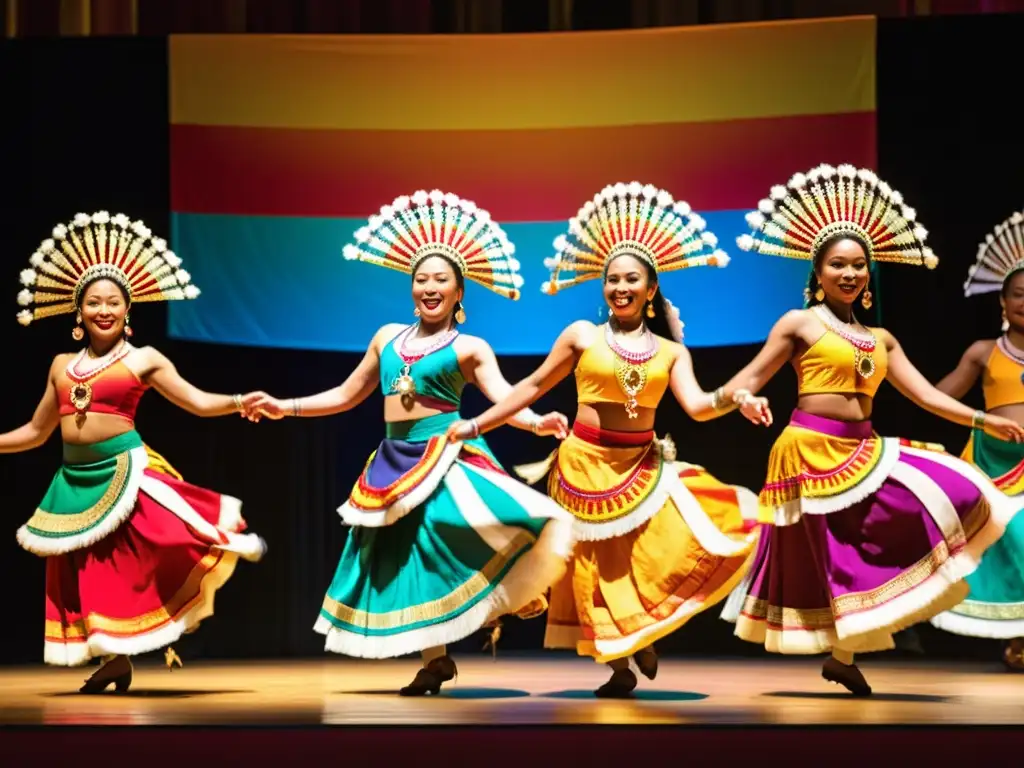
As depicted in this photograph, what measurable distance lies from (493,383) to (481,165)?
70.9 inches

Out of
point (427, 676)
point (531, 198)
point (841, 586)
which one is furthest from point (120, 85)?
point (841, 586)

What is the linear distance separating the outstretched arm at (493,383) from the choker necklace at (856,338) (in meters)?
0.85

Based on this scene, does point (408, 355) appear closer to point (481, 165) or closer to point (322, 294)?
point (322, 294)

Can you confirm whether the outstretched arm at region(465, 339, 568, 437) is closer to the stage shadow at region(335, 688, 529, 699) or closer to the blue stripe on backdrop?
the stage shadow at region(335, 688, 529, 699)

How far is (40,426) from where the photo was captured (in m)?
5.38

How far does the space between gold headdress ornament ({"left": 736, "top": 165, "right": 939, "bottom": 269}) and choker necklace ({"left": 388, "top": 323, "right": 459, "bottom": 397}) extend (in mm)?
950

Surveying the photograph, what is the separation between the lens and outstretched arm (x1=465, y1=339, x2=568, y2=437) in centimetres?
512

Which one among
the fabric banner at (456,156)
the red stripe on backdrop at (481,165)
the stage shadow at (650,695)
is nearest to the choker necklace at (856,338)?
the stage shadow at (650,695)

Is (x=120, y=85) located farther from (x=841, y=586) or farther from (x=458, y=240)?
(x=841, y=586)

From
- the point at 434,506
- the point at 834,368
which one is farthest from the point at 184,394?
the point at 834,368

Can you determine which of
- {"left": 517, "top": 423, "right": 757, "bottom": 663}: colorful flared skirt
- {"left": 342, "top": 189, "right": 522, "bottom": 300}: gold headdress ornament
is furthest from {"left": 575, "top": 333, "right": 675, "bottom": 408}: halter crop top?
{"left": 342, "top": 189, "right": 522, "bottom": 300}: gold headdress ornament

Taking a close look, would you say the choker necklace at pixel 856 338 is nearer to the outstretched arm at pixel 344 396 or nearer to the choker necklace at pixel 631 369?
the choker necklace at pixel 631 369

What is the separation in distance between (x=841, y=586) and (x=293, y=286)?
273 cm

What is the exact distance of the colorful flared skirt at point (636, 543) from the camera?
4.91 m
